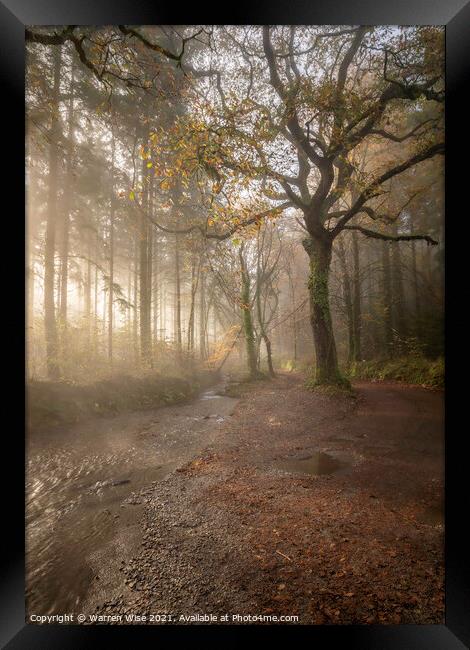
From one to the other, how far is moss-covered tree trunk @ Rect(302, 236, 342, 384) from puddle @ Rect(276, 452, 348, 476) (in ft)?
→ 3.06

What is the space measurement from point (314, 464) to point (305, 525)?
0.72 m

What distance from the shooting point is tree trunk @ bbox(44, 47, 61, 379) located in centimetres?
243

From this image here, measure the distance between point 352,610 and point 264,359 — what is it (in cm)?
316

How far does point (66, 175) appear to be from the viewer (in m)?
2.70

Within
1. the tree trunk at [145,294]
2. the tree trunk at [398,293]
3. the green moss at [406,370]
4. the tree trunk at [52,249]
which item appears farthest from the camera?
the tree trunk at [145,294]

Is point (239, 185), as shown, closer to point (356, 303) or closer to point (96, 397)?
point (356, 303)

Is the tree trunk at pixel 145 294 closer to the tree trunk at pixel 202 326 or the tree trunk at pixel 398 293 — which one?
the tree trunk at pixel 202 326

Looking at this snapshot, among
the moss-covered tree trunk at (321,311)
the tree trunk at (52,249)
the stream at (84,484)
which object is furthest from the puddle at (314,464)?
the tree trunk at (52,249)

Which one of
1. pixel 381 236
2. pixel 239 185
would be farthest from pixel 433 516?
pixel 239 185

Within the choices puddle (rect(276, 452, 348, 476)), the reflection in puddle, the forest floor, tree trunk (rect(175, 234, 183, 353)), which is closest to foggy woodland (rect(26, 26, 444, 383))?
tree trunk (rect(175, 234, 183, 353))

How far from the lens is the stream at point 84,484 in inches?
67.5
